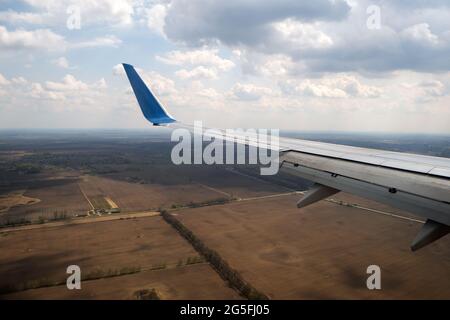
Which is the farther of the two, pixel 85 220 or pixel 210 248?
pixel 85 220

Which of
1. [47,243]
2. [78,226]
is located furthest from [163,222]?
[47,243]

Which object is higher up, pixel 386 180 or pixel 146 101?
pixel 146 101

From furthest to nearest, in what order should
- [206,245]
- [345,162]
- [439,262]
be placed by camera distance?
[206,245], [439,262], [345,162]

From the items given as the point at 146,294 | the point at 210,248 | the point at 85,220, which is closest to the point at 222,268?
the point at 210,248

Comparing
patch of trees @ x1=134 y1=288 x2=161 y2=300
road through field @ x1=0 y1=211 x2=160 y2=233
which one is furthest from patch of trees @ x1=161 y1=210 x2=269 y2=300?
road through field @ x1=0 y1=211 x2=160 y2=233

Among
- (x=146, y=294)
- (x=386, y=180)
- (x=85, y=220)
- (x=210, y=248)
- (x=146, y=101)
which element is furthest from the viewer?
(x=85, y=220)

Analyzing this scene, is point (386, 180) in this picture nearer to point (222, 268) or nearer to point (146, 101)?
point (146, 101)
